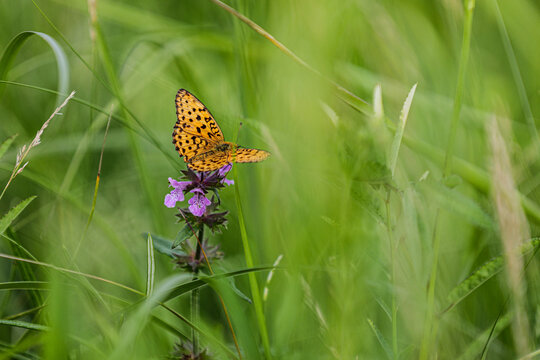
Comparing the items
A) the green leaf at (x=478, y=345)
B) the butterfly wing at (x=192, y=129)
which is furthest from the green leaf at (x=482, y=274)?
the butterfly wing at (x=192, y=129)

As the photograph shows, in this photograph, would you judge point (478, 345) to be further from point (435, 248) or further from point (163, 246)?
point (163, 246)

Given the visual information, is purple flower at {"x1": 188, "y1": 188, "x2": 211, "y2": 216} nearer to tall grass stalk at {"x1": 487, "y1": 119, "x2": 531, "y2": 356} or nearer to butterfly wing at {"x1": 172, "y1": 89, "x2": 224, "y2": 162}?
butterfly wing at {"x1": 172, "y1": 89, "x2": 224, "y2": 162}

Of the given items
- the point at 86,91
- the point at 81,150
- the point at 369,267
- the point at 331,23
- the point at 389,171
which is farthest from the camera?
the point at 86,91

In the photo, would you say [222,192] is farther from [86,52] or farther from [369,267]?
[86,52]

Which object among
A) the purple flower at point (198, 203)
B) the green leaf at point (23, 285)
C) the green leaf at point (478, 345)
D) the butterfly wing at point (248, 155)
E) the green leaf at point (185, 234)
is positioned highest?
the butterfly wing at point (248, 155)

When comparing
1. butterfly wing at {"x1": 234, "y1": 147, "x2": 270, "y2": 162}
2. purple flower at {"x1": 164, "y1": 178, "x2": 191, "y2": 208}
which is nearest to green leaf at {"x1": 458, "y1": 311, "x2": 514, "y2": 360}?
butterfly wing at {"x1": 234, "y1": 147, "x2": 270, "y2": 162}

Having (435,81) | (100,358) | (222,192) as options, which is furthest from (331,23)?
(100,358)

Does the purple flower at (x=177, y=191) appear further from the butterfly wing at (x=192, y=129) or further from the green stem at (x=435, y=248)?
the green stem at (x=435, y=248)
